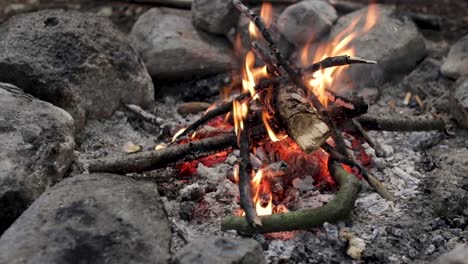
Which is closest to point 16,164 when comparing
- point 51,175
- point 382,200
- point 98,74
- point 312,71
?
point 51,175

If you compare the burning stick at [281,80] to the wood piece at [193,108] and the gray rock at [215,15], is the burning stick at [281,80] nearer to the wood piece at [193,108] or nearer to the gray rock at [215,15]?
the wood piece at [193,108]

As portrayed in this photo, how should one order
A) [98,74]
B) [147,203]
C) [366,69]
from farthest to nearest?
1. [366,69]
2. [98,74]
3. [147,203]

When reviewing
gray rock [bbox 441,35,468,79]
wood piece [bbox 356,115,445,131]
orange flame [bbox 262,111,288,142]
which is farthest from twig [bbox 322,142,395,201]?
gray rock [bbox 441,35,468,79]

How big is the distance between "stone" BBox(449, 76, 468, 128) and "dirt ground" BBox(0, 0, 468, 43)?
4.21 ft

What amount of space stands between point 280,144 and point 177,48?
5.01 feet

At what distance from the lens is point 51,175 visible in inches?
119

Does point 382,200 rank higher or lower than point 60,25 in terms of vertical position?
lower

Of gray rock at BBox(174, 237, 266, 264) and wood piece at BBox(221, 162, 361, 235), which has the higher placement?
gray rock at BBox(174, 237, 266, 264)

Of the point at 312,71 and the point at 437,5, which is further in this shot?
the point at 437,5

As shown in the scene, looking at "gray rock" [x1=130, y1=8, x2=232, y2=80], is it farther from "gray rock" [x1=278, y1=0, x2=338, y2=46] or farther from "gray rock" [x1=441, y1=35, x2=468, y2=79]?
"gray rock" [x1=441, y1=35, x2=468, y2=79]

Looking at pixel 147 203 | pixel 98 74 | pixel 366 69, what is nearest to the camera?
pixel 147 203

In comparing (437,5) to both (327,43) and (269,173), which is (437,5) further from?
(269,173)

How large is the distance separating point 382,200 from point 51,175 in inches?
74.5

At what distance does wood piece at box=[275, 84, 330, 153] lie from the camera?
298cm
